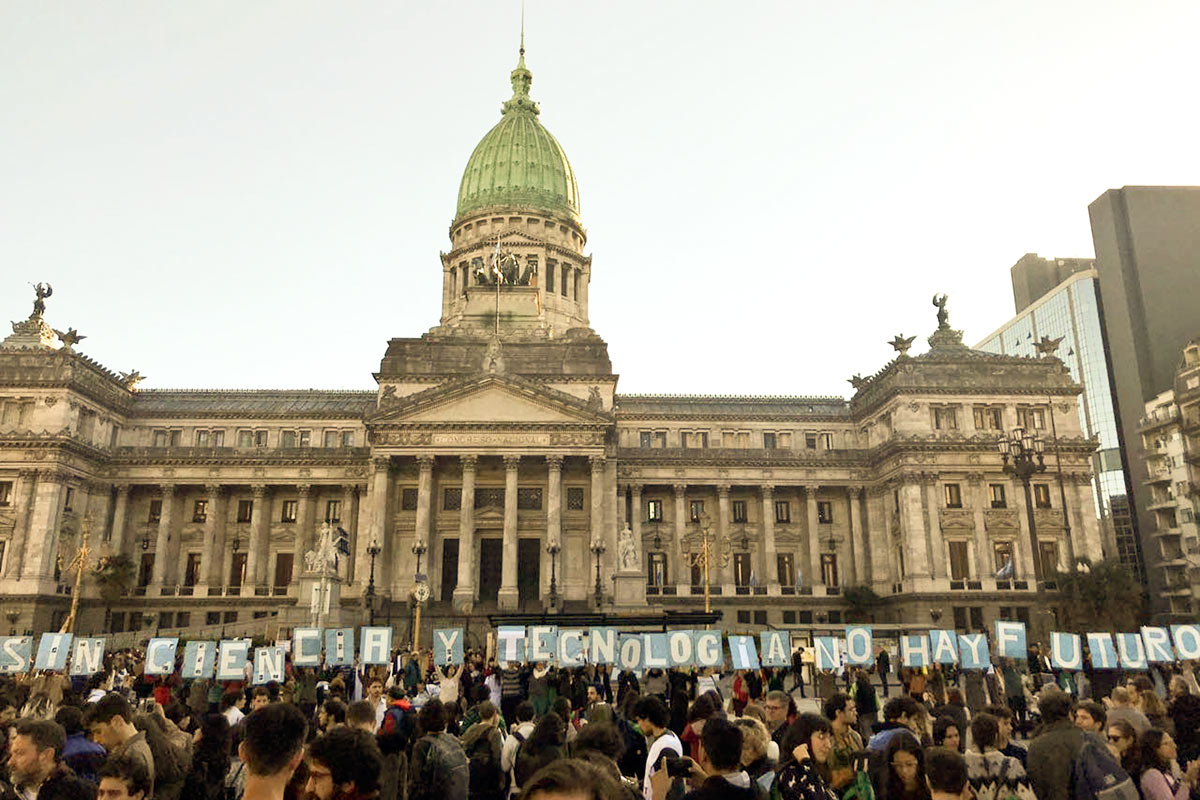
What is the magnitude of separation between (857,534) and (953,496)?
7911 mm

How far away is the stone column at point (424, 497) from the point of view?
191 feet

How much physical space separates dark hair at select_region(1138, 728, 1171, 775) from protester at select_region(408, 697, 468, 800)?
7179mm

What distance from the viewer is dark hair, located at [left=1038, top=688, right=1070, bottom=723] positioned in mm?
9492

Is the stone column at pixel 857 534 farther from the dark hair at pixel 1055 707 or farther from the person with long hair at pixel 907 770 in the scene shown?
the person with long hair at pixel 907 770

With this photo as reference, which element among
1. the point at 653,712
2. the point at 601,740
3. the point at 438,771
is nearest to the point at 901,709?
the point at 653,712

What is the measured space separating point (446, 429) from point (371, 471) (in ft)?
21.0

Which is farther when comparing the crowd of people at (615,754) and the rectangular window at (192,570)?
the rectangular window at (192,570)

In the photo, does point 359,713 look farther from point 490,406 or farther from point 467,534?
point 490,406

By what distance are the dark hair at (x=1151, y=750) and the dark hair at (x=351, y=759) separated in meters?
7.79

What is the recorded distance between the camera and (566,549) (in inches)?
Result: 2414

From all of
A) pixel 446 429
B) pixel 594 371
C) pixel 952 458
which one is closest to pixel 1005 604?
pixel 952 458

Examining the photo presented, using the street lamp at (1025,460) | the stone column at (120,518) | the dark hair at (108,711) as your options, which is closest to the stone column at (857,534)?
the street lamp at (1025,460)

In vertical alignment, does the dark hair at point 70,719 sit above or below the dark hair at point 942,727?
above

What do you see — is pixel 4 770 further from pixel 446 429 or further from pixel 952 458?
pixel 952 458
